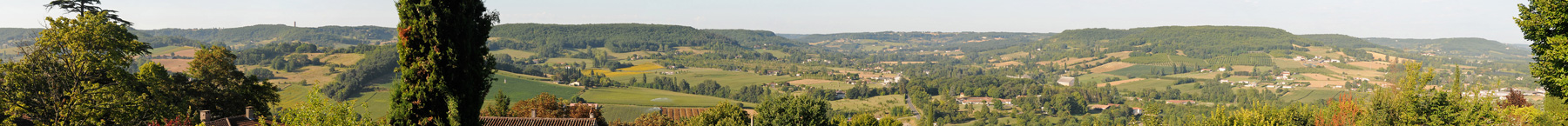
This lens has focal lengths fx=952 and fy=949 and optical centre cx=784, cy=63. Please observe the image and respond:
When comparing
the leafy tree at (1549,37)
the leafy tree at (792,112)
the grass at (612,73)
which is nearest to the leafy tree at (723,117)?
the leafy tree at (792,112)

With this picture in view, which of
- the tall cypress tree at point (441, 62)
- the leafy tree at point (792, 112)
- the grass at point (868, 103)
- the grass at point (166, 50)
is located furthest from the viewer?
the grass at point (166, 50)

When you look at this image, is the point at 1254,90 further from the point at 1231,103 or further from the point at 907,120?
the point at 907,120

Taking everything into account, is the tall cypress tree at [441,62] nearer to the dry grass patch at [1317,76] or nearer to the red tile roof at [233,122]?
the red tile roof at [233,122]

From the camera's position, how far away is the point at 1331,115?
32.8 metres

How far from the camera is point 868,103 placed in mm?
133625

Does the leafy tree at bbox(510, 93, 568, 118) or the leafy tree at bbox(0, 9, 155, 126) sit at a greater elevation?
the leafy tree at bbox(0, 9, 155, 126)

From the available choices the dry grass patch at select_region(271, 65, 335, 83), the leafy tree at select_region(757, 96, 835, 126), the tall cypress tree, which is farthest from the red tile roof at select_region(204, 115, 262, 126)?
the dry grass patch at select_region(271, 65, 335, 83)

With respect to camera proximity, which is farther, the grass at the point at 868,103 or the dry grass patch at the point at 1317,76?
the dry grass patch at the point at 1317,76

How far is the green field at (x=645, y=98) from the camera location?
110m

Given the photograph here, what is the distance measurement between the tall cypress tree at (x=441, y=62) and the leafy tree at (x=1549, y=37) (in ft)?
56.2

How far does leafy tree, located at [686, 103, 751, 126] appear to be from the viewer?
3778cm

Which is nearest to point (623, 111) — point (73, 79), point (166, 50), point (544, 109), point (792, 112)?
point (544, 109)

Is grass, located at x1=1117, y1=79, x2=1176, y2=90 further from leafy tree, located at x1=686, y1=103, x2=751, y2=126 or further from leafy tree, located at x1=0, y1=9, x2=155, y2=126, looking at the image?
leafy tree, located at x1=0, y1=9, x2=155, y2=126

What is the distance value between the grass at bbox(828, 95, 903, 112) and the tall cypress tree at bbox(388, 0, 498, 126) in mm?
106473
